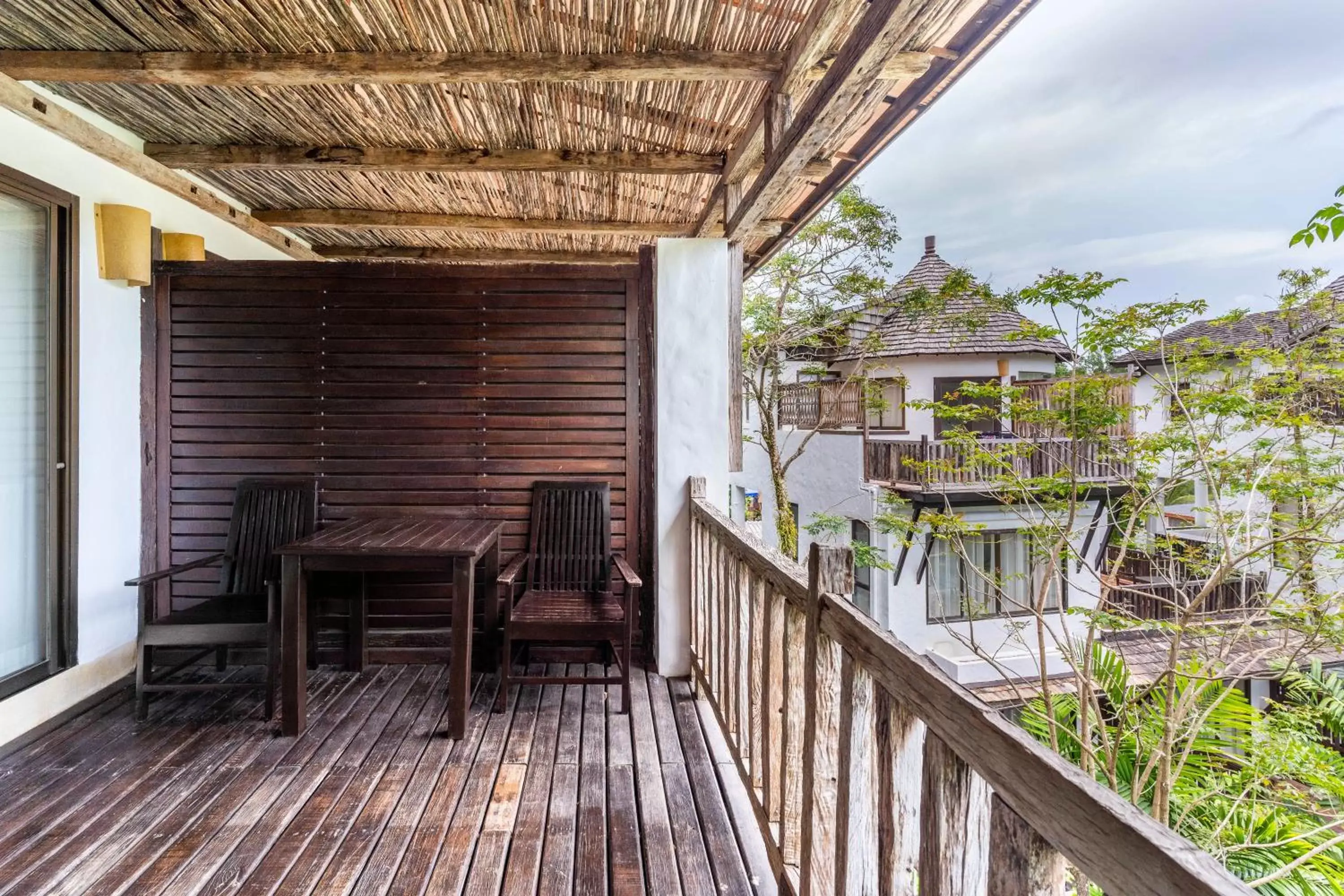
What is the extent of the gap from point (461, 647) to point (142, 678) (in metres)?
1.42

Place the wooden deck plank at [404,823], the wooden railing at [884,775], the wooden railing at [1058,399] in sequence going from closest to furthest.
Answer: the wooden railing at [884,775]
the wooden deck plank at [404,823]
the wooden railing at [1058,399]

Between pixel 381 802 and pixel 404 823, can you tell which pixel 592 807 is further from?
pixel 381 802

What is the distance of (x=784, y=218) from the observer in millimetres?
3797

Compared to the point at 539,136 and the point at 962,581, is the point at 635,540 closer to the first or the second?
the point at 539,136

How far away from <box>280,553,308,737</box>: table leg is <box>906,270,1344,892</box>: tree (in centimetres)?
363

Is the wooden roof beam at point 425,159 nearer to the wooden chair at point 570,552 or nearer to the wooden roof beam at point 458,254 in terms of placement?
the wooden chair at point 570,552

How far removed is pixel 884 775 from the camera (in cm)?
115

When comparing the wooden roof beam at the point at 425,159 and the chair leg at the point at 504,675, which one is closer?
the chair leg at the point at 504,675

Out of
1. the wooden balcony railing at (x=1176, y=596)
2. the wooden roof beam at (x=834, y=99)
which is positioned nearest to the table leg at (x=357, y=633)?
the wooden roof beam at (x=834, y=99)

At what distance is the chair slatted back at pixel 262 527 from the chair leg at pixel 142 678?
0.51 meters

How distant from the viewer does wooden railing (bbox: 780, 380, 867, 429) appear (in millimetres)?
8445

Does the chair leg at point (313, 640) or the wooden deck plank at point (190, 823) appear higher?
the chair leg at point (313, 640)

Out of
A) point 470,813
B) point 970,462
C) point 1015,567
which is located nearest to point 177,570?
point 470,813

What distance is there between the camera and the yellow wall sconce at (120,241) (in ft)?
9.70
